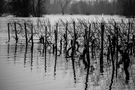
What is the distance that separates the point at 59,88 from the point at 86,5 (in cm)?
13509

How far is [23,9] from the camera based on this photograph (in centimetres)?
6550

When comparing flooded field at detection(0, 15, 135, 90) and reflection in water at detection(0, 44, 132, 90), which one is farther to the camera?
reflection in water at detection(0, 44, 132, 90)

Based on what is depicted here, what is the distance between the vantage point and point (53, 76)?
1042 centimetres

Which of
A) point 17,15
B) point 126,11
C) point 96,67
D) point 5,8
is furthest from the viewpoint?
point 5,8

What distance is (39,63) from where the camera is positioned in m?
13.1

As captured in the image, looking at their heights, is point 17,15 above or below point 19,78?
above

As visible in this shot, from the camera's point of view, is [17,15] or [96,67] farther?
[17,15]

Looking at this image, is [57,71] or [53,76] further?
[57,71]

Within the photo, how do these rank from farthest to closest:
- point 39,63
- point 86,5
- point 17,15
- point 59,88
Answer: point 86,5, point 17,15, point 39,63, point 59,88

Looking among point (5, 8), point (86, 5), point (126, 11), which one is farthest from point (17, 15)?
point (86, 5)

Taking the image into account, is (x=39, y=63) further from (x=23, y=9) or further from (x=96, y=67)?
(x=23, y=9)

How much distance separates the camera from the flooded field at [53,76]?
9039 millimetres

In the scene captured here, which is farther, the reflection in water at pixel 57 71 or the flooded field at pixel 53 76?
the reflection in water at pixel 57 71

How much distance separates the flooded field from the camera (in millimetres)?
9039
